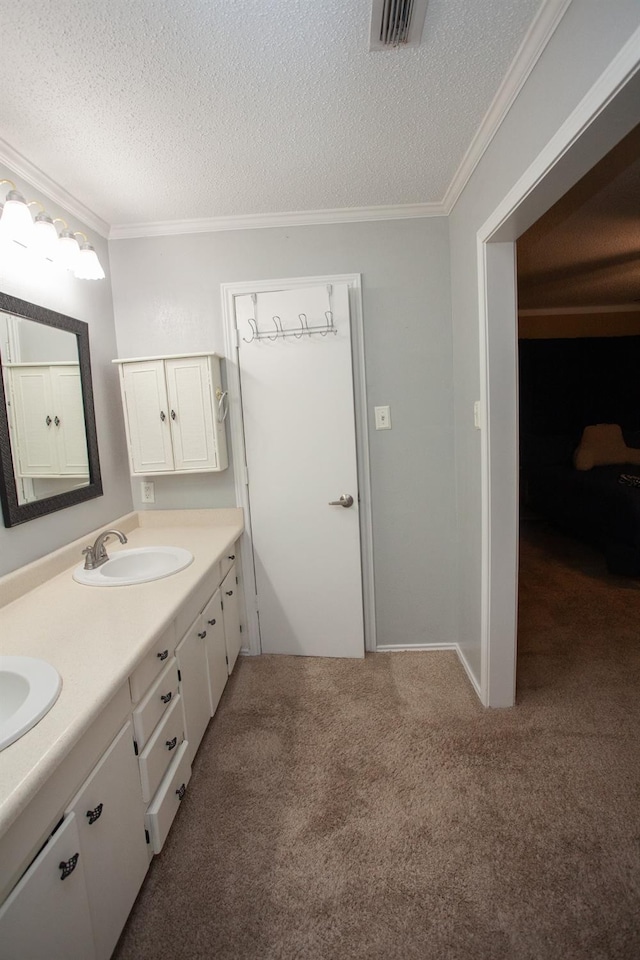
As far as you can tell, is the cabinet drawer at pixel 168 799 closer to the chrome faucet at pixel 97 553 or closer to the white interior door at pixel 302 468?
the chrome faucet at pixel 97 553

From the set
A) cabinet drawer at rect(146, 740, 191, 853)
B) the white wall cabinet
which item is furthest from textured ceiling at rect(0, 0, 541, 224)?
cabinet drawer at rect(146, 740, 191, 853)

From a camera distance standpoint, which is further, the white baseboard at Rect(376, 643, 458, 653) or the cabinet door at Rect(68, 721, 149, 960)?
the white baseboard at Rect(376, 643, 458, 653)

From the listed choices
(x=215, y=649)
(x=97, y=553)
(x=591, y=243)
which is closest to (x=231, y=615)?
(x=215, y=649)

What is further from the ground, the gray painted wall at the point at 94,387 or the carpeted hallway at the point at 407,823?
the gray painted wall at the point at 94,387

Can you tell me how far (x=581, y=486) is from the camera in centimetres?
372

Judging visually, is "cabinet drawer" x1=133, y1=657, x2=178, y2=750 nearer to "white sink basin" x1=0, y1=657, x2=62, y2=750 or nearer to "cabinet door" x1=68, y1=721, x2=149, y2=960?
"cabinet door" x1=68, y1=721, x2=149, y2=960

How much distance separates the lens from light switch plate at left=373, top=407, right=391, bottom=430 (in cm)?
223

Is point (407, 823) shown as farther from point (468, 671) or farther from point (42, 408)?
point (42, 408)

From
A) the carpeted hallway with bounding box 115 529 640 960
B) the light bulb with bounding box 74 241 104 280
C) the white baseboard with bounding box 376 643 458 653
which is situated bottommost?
the carpeted hallway with bounding box 115 529 640 960

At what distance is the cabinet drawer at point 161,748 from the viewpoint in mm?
1212

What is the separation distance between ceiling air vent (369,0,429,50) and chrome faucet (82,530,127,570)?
1.76m

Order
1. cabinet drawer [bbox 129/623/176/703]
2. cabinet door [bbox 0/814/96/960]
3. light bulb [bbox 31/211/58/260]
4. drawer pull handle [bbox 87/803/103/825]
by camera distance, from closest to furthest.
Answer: cabinet door [bbox 0/814/96/960] → drawer pull handle [bbox 87/803/103/825] → cabinet drawer [bbox 129/623/176/703] → light bulb [bbox 31/211/58/260]

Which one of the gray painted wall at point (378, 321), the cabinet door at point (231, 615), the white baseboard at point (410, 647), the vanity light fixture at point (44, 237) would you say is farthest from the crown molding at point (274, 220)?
the white baseboard at point (410, 647)

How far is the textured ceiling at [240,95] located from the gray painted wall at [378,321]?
25cm
